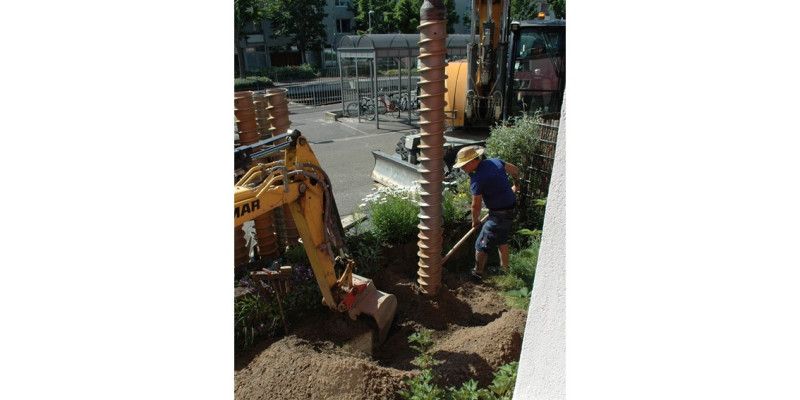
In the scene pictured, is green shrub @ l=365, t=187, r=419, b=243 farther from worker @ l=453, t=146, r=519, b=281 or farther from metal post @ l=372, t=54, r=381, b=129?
metal post @ l=372, t=54, r=381, b=129

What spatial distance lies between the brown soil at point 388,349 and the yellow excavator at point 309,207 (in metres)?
0.21

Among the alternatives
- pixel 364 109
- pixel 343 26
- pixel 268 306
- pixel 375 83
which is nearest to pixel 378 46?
pixel 375 83

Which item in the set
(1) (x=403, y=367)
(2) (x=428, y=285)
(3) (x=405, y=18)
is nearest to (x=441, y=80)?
(2) (x=428, y=285)

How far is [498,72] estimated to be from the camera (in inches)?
366

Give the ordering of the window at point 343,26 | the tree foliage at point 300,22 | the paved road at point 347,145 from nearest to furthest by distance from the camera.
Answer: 1. the paved road at point 347,145
2. the tree foliage at point 300,22
3. the window at point 343,26

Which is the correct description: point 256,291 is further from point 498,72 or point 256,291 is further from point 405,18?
point 405,18

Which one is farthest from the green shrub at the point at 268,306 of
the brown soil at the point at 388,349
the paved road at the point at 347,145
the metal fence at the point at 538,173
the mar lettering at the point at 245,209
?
the paved road at the point at 347,145

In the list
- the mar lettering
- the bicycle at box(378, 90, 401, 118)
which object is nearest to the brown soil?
the mar lettering

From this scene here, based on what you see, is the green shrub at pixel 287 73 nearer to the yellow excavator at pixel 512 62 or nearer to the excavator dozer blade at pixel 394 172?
the excavator dozer blade at pixel 394 172

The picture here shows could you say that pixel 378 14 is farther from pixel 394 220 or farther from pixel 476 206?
pixel 476 206

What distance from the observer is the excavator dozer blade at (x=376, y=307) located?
429cm

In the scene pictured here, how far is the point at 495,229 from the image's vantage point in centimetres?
517

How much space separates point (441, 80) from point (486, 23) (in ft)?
17.2

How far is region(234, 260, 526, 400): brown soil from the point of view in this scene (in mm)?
3529
